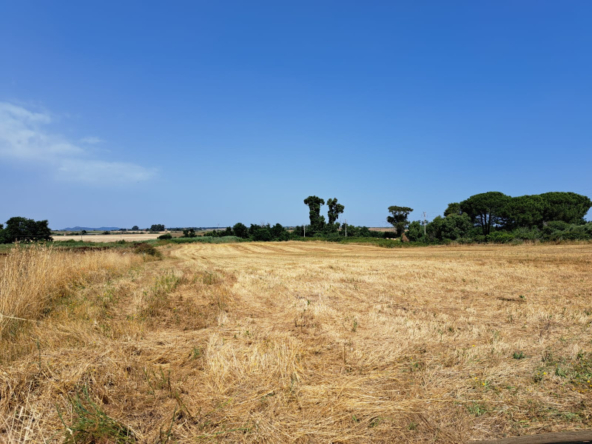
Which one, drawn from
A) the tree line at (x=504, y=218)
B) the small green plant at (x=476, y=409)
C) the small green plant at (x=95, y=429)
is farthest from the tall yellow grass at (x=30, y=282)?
the tree line at (x=504, y=218)

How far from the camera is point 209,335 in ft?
19.5

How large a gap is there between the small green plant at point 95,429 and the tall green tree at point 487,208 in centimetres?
6154

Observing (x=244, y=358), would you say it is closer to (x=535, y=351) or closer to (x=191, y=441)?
(x=191, y=441)

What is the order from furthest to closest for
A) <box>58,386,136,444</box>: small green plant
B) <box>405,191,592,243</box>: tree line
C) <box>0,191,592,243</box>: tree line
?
1. <box>405,191,592,243</box>: tree line
2. <box>0,191,592,243</box>: tree line
3. <box>58,386,136,444</box>: small green plant

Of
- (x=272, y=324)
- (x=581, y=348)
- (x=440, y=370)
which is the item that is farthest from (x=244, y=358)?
(x=581, y=348)

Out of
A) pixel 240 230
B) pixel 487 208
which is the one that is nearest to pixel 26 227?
pixel 240 230

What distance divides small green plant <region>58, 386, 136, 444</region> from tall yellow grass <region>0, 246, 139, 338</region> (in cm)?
355

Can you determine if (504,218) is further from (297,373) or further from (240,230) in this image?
(297,373)

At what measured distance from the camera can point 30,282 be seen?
7.39 metres

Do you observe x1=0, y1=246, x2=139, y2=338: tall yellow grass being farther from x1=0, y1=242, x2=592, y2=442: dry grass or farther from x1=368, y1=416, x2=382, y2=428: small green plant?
x1=368, y1=416, x2=382, y2=428: small green plant

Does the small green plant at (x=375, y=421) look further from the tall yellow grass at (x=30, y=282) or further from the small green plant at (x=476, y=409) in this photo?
the tall yellow grass at (x=30, y=282)

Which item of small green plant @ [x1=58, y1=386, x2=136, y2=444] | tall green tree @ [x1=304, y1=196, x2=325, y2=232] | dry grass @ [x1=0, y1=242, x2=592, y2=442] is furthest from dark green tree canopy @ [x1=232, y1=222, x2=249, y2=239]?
small green plant @ [x1=58, y1=386, x2=136, y2=444]

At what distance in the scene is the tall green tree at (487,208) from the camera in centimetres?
5438

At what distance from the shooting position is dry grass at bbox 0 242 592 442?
10.9 ft
